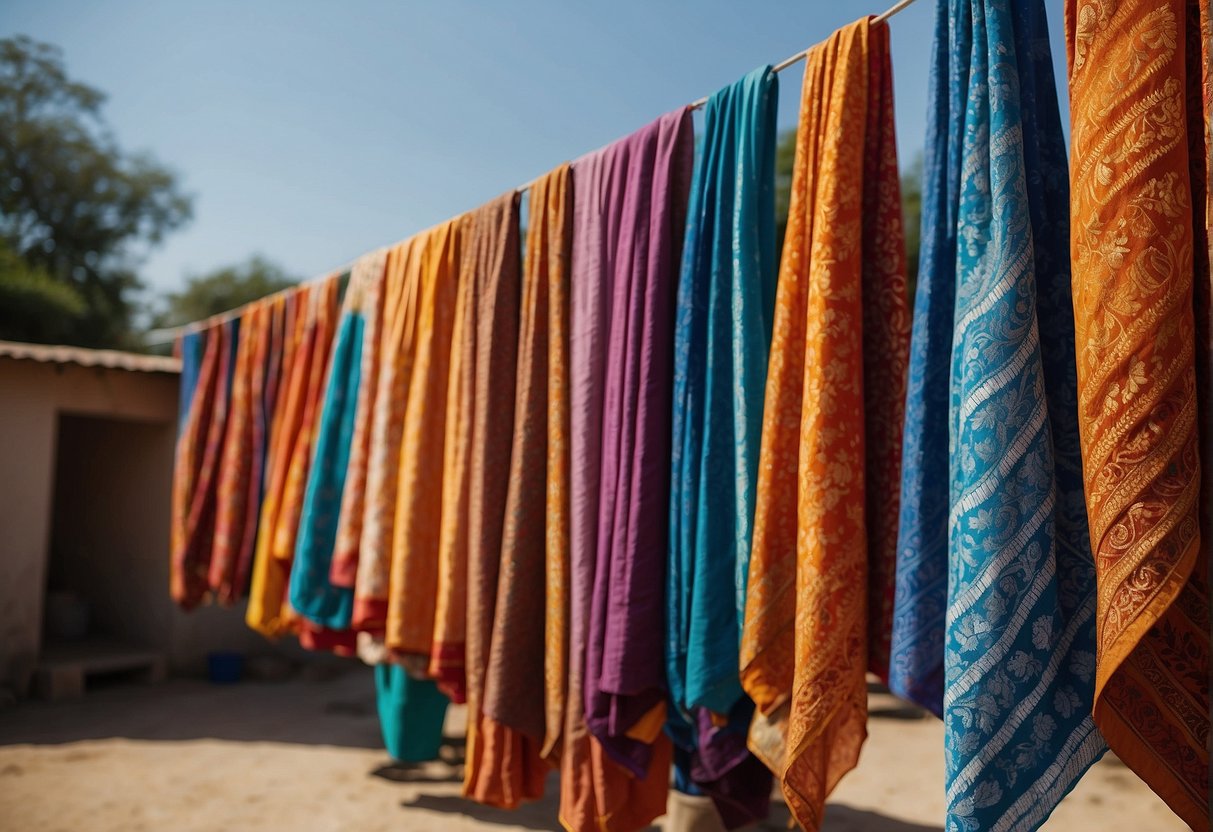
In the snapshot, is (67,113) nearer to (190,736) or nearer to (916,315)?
(190,736)

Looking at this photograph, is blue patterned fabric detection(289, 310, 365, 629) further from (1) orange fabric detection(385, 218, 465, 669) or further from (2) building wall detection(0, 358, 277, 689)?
(2) building wall detection(0, 358, 277, 689)

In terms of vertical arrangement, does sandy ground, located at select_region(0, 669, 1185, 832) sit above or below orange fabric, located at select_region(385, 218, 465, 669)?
below

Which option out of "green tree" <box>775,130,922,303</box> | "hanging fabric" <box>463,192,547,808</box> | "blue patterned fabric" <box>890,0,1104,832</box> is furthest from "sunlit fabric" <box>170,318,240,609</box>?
"blue patterned fabric" <box>890,0,1104,832</box>

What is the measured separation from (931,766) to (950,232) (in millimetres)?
4008

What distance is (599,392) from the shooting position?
6.02 ft

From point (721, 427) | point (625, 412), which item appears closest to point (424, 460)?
point (625, 412)

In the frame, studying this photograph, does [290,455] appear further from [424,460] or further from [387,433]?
[424,460]

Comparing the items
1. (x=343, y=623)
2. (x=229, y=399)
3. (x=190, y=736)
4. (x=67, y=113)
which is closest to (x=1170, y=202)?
(x=343, y=623)

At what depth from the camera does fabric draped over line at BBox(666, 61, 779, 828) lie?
1.48 m

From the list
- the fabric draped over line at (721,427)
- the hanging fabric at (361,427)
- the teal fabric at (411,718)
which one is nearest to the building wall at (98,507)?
the teal fabric at (411,718)

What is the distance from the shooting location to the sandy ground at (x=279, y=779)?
3.45 m

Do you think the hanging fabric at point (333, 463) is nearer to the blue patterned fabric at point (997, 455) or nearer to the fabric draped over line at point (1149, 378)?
the blue patterned fabric at point (997, 455)

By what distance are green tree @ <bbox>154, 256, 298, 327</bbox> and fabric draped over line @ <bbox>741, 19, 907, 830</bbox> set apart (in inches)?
812

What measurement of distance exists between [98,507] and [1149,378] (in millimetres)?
7224
